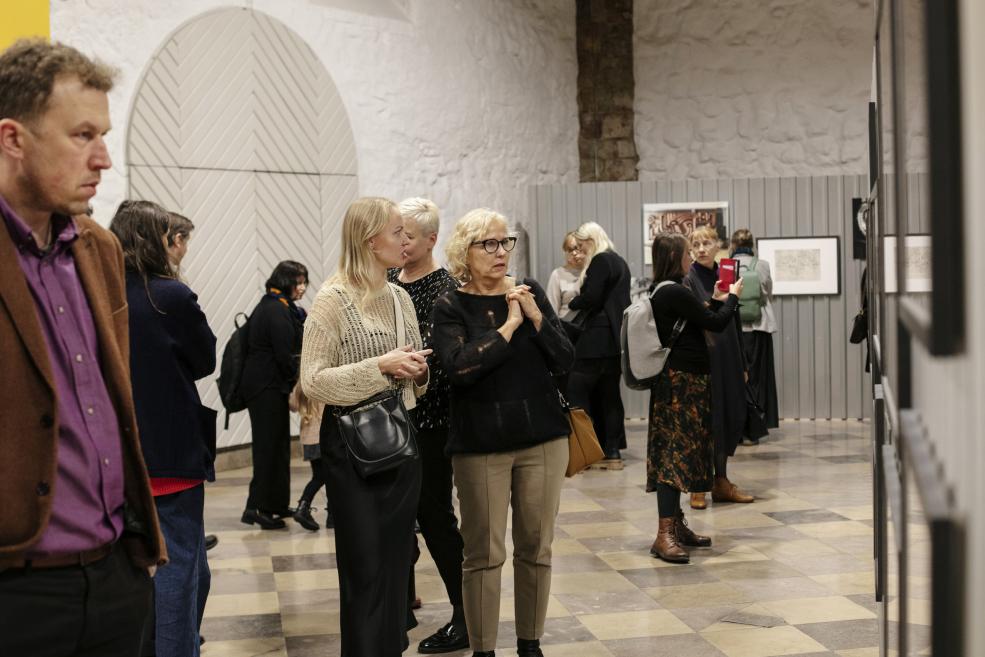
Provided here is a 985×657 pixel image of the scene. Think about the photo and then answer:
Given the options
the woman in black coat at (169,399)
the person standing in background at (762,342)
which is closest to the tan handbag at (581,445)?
the woman in black coat at (169,399)

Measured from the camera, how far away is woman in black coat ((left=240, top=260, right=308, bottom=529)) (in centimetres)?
721

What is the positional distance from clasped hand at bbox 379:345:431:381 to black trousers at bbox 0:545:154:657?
155cm

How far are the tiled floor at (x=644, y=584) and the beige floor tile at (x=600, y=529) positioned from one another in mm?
12

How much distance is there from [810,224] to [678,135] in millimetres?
2941

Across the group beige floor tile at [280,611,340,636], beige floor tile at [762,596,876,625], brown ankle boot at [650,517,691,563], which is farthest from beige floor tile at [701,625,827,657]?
beige floor tile at [280,611,340,636]

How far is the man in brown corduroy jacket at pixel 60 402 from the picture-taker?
6.54 feet

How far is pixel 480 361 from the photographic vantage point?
158 inches

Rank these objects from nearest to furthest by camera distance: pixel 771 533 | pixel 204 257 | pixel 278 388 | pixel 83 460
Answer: pixel 83 460, pixel 771 533, pixel 278 388, pixel 204 257

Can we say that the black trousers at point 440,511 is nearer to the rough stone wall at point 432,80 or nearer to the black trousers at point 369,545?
the black trousers at point 369,545

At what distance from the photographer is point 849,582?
5.52m

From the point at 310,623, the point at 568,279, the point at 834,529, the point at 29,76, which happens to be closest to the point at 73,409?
the point at 29,76

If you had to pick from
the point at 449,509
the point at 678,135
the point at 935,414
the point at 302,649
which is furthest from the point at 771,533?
the point at 678,135

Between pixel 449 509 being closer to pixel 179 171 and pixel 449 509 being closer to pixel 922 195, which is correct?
pixel 922 195

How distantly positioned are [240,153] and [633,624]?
658 cm
